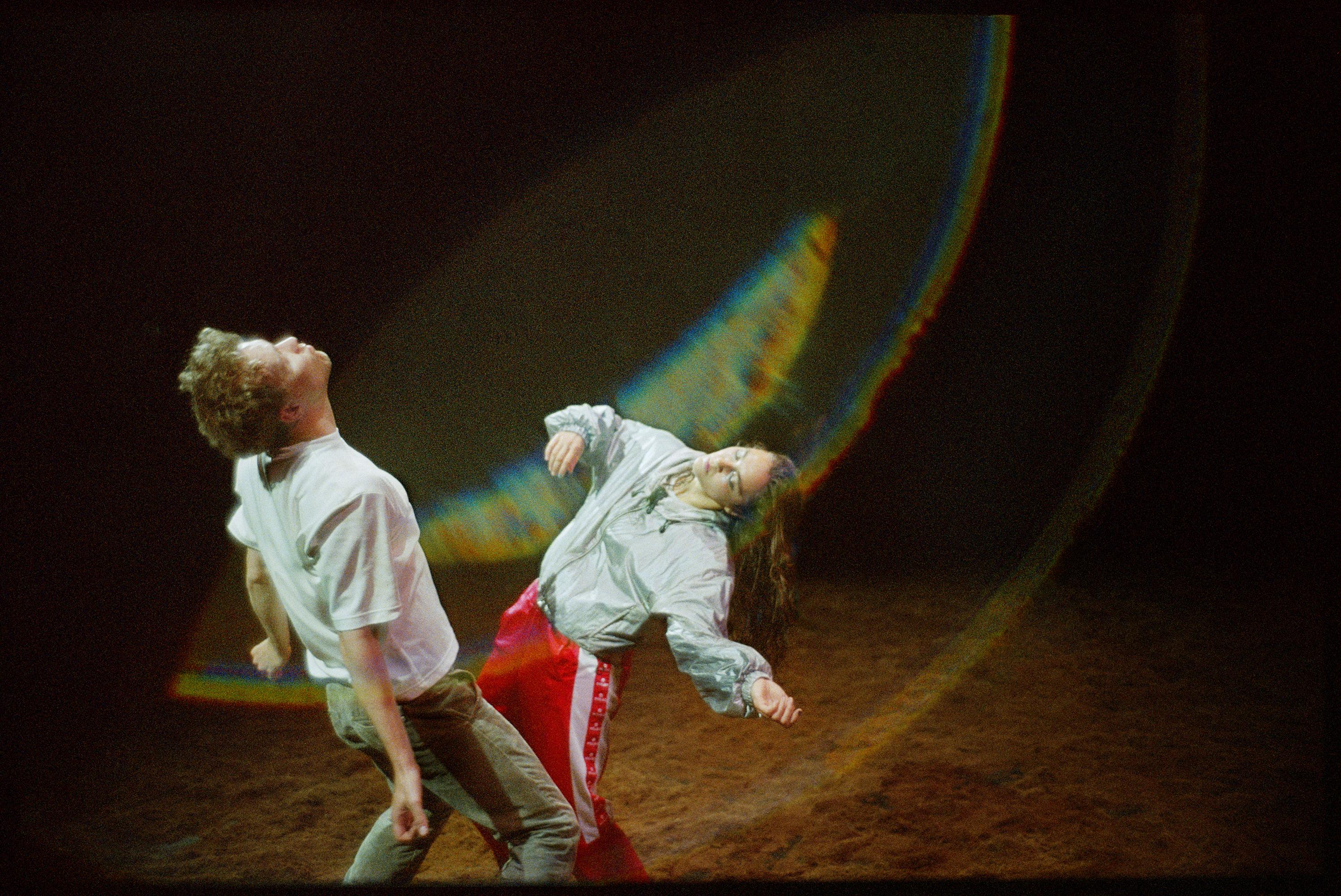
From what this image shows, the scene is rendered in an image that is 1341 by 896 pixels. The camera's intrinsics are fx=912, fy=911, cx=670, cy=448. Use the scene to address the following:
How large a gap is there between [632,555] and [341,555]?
677mm

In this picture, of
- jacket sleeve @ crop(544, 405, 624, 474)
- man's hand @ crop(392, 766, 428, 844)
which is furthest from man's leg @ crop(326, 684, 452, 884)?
jacket sleeve @ crop(544, 405, 624, 474)

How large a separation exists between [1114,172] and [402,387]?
9.23 feet

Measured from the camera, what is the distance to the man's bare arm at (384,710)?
1946mm

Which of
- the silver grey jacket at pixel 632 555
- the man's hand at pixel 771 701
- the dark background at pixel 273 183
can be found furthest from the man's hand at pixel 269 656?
the man's hand at pixel 771 701

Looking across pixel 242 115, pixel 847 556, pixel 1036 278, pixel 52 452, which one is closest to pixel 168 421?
pixel 52 452

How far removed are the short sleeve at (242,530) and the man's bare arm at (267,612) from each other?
53 mm

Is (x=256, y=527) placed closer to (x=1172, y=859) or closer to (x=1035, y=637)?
(x=1172, y=859)

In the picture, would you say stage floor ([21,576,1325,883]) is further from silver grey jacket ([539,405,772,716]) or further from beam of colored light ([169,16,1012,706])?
silver grey jacket ([539,405,772,716])

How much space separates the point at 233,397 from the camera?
6.52 ft

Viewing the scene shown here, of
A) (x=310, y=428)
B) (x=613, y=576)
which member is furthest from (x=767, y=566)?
(x=310, y=428)

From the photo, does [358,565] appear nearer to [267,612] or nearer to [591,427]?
[267,612]

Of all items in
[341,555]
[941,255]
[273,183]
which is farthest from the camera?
[941,255]

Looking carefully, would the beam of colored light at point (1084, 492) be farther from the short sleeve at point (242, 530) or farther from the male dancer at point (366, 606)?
the short sleeve at point (242, 530)

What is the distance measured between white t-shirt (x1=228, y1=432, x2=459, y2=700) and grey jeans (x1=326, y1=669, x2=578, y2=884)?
0.07 m
